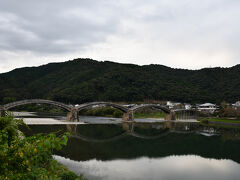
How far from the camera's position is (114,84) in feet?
372

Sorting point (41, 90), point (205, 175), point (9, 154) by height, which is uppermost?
point (41, 90)

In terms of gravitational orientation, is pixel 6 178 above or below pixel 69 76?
below

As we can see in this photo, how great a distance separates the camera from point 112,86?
110000 mm

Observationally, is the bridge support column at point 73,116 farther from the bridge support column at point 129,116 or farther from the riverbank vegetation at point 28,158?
the riverbank vegetation at point 28,158

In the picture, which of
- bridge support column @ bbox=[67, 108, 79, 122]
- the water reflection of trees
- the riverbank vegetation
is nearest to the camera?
the riverbank vegetation

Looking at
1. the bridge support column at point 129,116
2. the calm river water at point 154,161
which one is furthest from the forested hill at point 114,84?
the calm river water at point 154,161

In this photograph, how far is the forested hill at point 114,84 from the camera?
339 feet

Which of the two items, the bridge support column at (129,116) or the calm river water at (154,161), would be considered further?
the bridge support column at (129,116)

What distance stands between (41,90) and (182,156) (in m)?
116

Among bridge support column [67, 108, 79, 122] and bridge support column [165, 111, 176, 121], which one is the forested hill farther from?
bridge support column [67, 108, 79, 122]

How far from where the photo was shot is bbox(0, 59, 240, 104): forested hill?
103 metres

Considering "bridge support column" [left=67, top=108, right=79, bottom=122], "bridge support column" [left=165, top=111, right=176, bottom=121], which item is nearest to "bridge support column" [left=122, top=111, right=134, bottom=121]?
"bridge support column" [left=67, top=108, right=79, bottom=122]

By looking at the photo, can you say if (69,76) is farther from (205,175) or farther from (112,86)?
(205,175)

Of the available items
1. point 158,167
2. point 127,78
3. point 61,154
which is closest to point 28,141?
point 158,167
